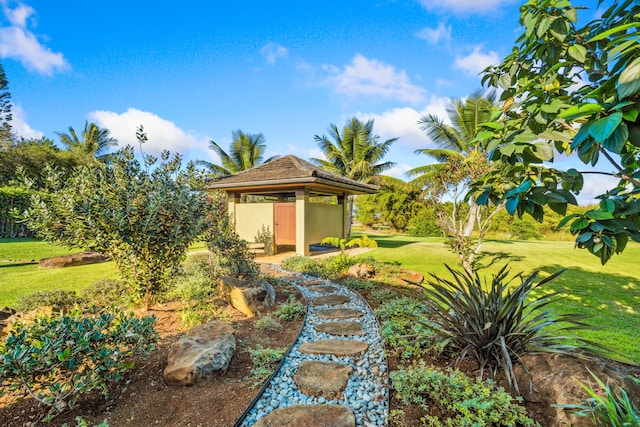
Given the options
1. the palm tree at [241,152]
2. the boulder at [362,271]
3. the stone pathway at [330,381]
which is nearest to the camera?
the stone pathway at [330,381]

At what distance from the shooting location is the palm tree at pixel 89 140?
2508 centimetres

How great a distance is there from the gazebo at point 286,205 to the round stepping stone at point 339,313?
5.36 meters

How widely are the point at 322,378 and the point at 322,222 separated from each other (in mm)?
9385

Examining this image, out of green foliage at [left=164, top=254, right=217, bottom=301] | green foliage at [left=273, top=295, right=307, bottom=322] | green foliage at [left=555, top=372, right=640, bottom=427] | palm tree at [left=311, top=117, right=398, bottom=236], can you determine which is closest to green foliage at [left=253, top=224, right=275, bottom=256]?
Answer: green foliage at [left=164, top=254, right=217, bottom=301]

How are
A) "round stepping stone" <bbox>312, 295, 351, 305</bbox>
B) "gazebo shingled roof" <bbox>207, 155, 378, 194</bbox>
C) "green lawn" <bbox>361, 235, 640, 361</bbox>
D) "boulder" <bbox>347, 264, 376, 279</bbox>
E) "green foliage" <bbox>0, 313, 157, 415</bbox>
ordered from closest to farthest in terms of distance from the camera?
1. "green foliage" <bbox>0, 313, 157, 415</bbox>
2. "green lawn" <bbox>361, 235, 640, 361</bbox>
3. "round stepping stone" <bbox>312, 295, 351, 305</bbox>
4. "boulder" <bbox>347, 264, 376, 279</bbox>
5. "gazebo shingled roof" <bbox>207, 155, 378, 194</bbox>

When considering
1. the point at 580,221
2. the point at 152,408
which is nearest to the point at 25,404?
the point at 152,408

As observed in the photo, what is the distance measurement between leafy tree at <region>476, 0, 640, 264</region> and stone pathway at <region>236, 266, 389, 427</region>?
6.11ft

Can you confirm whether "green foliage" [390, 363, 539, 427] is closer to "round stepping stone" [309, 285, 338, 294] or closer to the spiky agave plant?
the spiky agave plant

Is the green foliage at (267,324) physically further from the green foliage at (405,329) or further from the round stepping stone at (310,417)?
the round stepping stone at (310,417)

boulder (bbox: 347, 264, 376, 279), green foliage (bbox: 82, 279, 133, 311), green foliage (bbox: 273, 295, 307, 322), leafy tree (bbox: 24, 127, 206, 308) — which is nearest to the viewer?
leafy tree (bbox: 24, 127, 206, 308)

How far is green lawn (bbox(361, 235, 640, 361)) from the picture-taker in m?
4.12

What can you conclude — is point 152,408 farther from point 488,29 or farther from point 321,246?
point 321,246

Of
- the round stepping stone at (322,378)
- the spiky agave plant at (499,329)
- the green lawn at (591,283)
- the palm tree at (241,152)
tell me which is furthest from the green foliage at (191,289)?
the palm tree at (241,152)

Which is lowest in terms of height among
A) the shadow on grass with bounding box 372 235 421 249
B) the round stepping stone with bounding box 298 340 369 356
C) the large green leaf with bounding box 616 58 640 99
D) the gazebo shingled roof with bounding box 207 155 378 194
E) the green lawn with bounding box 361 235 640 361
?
the green lawn with bounding box 361 235 640 361
